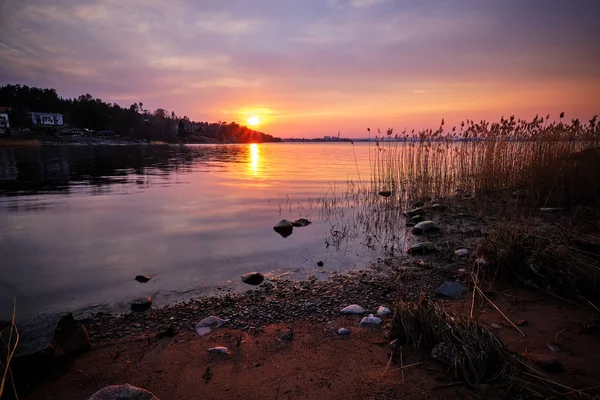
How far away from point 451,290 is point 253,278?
11.6 ft

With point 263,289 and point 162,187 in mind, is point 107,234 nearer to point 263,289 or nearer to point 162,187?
point 263,289

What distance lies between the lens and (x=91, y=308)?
477 centimetres

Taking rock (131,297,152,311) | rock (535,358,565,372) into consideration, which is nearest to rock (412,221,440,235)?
rock (535,358,565,372)

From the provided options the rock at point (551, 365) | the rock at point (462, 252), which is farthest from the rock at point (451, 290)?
the rock at point (551, 365)

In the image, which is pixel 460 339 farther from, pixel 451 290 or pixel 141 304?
pixel 141 304

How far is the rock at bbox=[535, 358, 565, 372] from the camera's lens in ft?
8.98

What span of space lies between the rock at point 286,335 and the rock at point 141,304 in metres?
2.43

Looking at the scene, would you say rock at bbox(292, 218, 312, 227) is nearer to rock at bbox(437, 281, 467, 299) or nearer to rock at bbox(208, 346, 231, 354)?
rock at bbox(437, 281, 467, 299)

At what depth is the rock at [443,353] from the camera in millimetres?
2919

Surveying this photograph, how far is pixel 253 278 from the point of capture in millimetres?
5664

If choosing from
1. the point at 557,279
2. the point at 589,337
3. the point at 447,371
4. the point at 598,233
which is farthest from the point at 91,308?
the point at 598,233

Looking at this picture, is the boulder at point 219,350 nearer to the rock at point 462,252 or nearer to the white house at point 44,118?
the rock at point 462,252

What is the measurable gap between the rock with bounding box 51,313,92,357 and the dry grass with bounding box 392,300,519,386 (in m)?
3.81

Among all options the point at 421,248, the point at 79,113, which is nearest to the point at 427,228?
the point at 421,248
